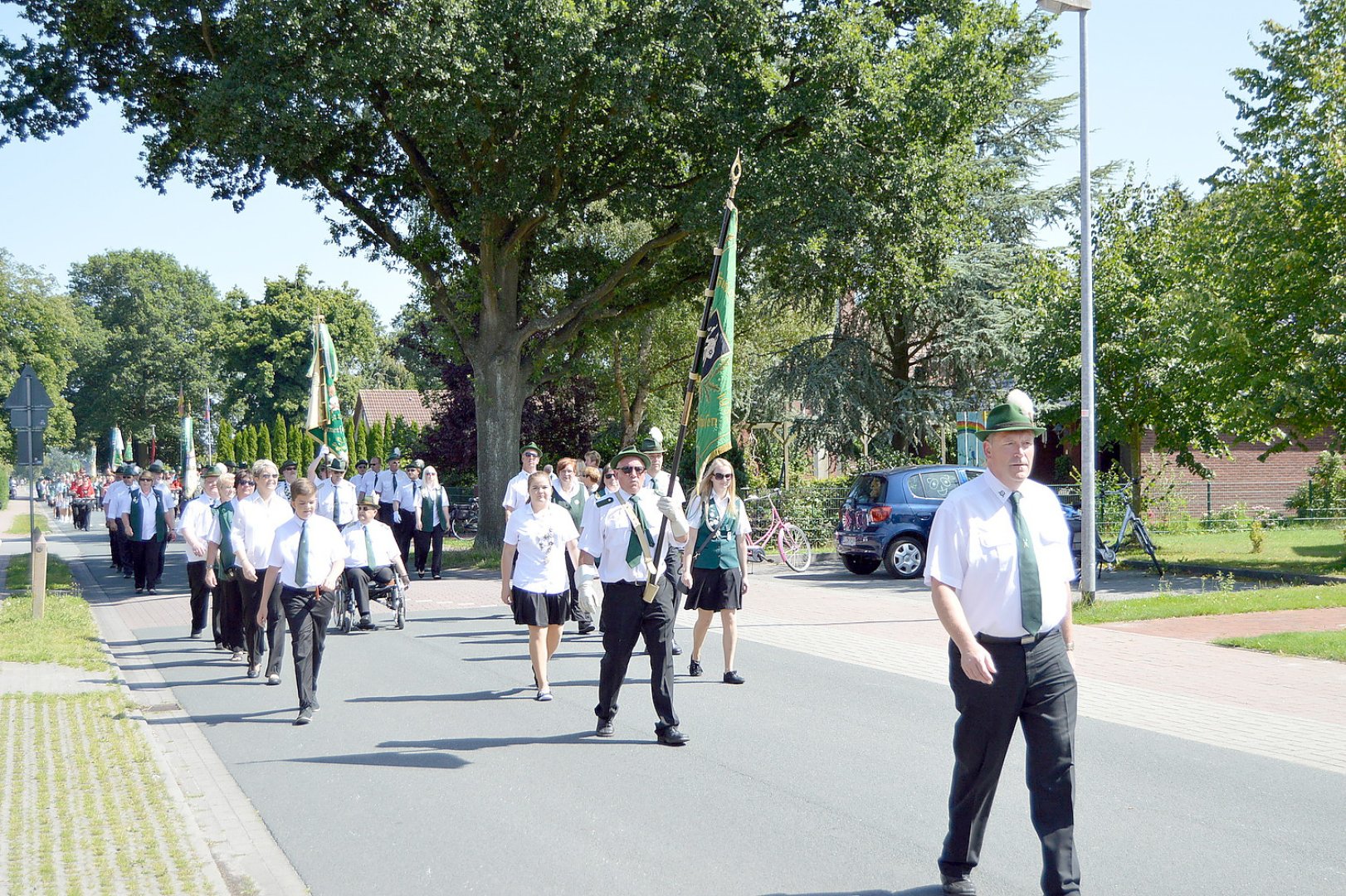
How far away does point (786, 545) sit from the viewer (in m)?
21.5

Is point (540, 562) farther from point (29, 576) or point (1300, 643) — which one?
point (29, 576)

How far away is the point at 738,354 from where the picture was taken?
3628cm

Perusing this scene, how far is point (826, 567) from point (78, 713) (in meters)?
15.0

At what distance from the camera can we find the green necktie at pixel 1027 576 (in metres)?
4.50

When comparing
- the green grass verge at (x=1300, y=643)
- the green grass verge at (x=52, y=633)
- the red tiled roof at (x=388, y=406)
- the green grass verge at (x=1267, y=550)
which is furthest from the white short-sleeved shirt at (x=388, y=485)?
the red tiled roof at (x=388, y=406)

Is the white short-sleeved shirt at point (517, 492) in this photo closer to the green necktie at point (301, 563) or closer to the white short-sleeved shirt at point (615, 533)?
the green necktie at point (301, 563)

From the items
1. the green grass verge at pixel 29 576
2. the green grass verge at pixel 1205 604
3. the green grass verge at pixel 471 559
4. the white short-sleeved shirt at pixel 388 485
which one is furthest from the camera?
the green grass verge at pixel 471 559

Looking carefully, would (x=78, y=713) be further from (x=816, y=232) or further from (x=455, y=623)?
(x=816, y=232)

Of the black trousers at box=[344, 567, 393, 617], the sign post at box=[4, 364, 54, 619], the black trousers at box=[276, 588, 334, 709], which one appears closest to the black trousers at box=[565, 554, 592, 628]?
the black trousers at box=[344, 567, 393, 617]

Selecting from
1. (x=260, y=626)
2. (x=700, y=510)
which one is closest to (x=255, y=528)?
(x=260, y=626)

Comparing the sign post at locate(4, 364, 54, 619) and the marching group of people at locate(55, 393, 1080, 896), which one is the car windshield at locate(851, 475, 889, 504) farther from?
the sign post at locate(4, 364, 54, 619)

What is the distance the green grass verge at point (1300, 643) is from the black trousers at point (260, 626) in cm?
858

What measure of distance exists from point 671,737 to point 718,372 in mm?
2310

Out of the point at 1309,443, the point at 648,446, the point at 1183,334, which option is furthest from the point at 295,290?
the point at 648,446
